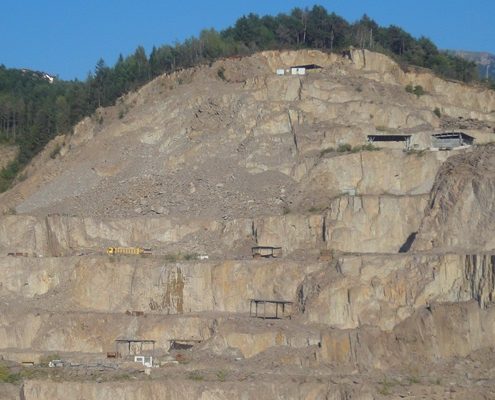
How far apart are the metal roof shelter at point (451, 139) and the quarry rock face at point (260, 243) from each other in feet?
3.04

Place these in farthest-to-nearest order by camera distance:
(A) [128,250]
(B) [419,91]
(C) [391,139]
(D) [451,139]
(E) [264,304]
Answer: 1. (B) [419,91]
2. (C) [391,139]
3. (D) [451,139]
4. (A) [128,250]
5. (E) [264,304]

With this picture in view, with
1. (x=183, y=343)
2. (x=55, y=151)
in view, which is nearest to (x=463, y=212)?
(x=183, y=343)

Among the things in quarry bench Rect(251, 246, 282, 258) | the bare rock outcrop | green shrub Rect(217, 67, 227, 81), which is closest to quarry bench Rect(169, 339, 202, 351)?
quarry bench Rect(251, 246, 282, 258)

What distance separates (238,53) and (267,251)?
72.6 feet

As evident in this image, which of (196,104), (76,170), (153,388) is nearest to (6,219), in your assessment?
(76,170)

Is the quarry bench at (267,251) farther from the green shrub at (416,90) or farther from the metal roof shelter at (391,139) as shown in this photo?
the green shrub at (416,90)

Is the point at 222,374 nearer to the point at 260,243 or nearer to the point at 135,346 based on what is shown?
the point at 135,346

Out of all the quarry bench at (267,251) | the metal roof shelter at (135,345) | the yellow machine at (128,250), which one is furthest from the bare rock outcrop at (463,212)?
the yellow machine at (128,250)

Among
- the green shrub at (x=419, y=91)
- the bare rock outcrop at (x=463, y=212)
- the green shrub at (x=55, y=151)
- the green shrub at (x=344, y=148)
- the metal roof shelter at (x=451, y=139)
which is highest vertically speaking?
the green shrub at (x=419, y=91)

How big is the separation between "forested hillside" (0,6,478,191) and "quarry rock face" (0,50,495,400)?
3034 millimetres

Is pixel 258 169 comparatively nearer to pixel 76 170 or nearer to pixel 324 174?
pixel 324 174

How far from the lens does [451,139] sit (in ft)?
287

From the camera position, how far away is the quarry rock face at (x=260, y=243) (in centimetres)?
7006

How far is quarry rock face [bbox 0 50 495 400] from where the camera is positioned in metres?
70.1
